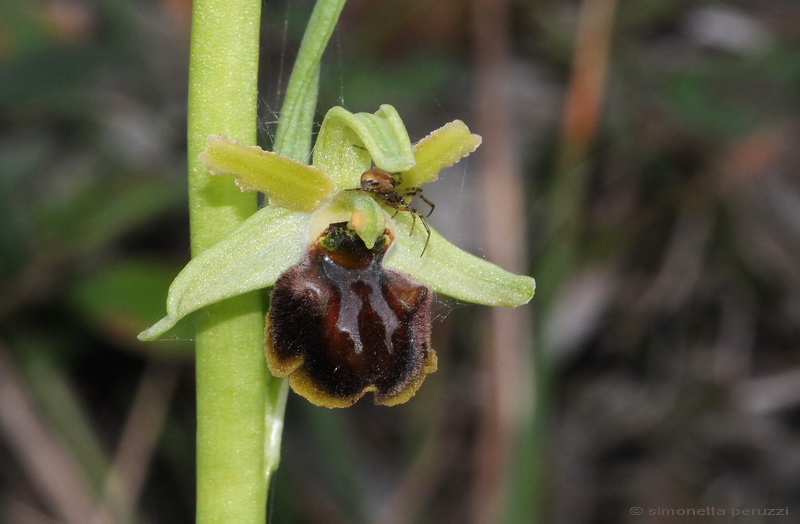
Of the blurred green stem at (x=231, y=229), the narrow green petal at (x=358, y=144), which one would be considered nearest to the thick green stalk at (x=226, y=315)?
the blurred green stem at (x=231, y=229)

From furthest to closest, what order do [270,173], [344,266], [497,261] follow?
1. [497,261]
2. [344,266]
3. [270,173]

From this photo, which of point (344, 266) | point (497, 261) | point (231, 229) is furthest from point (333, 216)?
point (497, 261)

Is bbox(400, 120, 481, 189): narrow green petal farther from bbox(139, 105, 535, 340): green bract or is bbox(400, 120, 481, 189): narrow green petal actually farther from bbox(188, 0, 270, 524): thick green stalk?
bbox(188, 0, 270, 524): thick green stalk

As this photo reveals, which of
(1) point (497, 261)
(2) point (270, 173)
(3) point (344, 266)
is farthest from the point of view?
(1) point (497, 261)

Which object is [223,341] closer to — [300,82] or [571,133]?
[300,82]

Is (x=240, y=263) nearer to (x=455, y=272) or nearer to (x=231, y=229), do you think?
(x=231, y=229)

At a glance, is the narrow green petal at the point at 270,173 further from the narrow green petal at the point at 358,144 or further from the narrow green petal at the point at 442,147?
the narrow green petal at the point at 442,147

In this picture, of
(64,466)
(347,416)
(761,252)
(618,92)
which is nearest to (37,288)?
(64,466)
